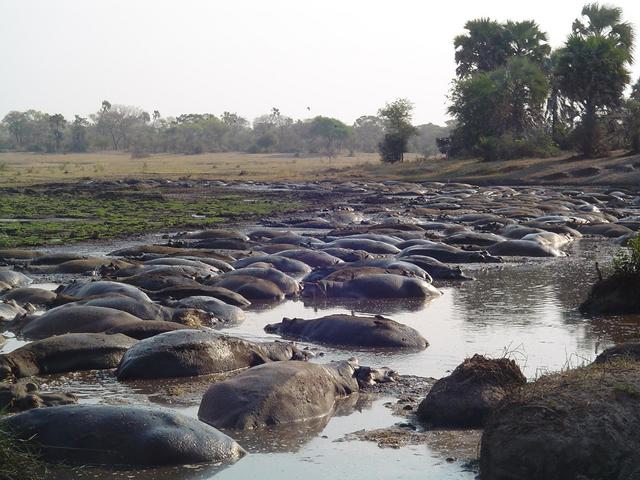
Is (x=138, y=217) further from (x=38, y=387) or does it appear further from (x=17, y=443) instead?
(x=17, y=443)

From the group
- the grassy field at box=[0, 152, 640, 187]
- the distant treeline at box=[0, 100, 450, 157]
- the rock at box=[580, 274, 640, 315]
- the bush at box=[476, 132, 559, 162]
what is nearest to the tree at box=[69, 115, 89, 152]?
the distant treeline at box=[0, 100, 450, 157]

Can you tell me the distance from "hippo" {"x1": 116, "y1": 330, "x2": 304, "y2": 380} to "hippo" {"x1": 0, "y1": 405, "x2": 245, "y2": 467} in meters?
2.46

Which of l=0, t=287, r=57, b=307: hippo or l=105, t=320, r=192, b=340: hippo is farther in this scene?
l=0, t=287, r=57, b=307: hippo

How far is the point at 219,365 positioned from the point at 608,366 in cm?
409

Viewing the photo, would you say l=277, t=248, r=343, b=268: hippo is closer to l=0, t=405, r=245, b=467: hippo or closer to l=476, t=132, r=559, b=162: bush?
l=0, t=405, r=245, b=467: hippo

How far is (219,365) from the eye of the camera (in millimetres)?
9594

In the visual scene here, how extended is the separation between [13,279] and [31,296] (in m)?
2.09

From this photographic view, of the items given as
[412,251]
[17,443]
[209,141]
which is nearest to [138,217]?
[412,251]

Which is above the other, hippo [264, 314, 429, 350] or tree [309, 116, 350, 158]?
tree [309, 116, 350, 158]

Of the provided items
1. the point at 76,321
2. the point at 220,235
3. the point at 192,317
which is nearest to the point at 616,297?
the point at 192,317

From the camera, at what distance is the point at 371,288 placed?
14773mm

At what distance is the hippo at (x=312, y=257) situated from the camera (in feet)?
57.6

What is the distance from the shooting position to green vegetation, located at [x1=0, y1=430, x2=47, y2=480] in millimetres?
5805

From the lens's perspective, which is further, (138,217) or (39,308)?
(138,217)
